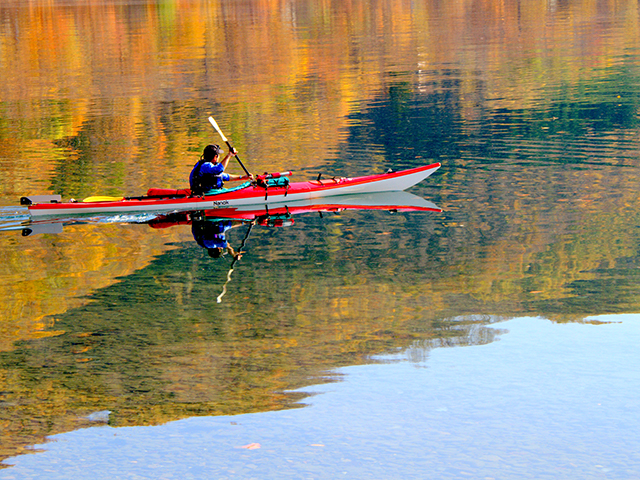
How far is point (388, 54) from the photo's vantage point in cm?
5478

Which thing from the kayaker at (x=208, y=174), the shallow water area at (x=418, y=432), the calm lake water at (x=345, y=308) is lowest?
the shallow water area at (x=418, y=432)

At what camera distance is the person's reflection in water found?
15961mm

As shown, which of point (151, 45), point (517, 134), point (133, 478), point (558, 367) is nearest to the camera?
point (133, 478)

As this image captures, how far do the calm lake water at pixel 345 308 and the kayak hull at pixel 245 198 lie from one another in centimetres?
54

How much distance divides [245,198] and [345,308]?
6.88 meters

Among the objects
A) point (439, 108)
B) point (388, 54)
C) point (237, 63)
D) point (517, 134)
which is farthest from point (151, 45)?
point (517, 134)

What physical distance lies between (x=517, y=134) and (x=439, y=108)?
6.98 m

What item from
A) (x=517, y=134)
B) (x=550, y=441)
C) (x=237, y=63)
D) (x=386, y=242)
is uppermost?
(x=237, y=63)

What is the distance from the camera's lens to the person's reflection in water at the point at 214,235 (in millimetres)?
15961

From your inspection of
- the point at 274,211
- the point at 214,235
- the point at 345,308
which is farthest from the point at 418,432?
the point at 274,211

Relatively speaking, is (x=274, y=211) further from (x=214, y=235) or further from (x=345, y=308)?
(x=345, y=308)

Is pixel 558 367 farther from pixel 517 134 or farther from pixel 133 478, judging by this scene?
pixel 517 134

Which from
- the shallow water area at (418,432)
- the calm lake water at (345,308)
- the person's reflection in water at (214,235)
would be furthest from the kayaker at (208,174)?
the shallow water area at (418,432)

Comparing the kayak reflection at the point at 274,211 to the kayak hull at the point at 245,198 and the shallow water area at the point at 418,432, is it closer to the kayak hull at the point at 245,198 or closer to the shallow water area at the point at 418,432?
the kayak hull at the point at 245,198
